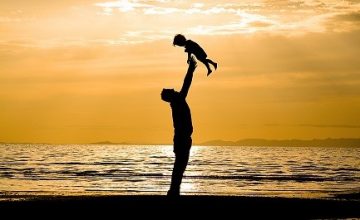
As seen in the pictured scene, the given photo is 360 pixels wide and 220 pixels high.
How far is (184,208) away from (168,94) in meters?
2.41

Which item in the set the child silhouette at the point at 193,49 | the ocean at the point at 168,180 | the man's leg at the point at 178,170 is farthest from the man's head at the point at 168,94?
the ocean at the point at 168,180

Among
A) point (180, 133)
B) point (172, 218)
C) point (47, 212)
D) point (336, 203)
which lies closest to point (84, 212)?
point (47, 212)

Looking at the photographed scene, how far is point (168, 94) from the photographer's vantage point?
12289mm

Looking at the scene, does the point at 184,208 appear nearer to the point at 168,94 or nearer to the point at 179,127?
the point at 179,127

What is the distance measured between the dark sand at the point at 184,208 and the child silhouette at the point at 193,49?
8.63 feet

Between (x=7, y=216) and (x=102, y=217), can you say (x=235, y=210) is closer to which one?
(x=102, y=217)

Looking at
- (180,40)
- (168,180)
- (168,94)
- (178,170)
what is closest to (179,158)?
(178,170)

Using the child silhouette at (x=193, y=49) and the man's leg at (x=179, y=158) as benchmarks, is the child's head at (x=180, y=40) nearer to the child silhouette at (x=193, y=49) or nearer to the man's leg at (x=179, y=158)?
the child silhouette at (x=193, y=49)

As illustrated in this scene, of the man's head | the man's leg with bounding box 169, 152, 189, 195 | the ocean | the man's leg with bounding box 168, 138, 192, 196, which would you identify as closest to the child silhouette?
the man's head

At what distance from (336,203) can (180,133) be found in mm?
4325

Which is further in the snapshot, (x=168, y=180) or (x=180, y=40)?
(x=168, y=180)

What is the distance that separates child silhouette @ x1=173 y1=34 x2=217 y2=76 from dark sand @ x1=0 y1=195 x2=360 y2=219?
2.63m

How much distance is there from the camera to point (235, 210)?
11.3 metres

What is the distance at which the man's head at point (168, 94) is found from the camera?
40.2ft
